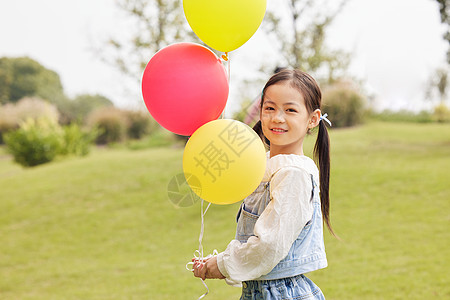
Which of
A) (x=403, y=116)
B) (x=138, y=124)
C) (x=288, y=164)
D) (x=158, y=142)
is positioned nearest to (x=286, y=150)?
(x=288, y=164)

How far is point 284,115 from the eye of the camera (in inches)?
54.0

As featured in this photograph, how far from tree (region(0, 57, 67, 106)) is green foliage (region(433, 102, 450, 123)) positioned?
2208cm

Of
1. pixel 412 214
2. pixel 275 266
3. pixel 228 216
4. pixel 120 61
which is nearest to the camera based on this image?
pixel 275 266

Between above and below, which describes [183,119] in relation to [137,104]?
above

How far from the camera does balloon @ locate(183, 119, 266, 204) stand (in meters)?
1.29

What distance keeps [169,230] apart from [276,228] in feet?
15.8

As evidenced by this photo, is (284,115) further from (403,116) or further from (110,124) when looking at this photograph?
(403,116)

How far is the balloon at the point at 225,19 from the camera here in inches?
57.4

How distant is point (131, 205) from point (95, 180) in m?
1.52

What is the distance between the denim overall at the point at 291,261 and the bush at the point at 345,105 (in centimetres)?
1219

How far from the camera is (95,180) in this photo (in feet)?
26.4

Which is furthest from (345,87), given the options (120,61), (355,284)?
(355,284)

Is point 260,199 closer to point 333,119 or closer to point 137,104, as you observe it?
point 333,119

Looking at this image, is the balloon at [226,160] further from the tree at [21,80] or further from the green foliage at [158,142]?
the tree at [21,80]
